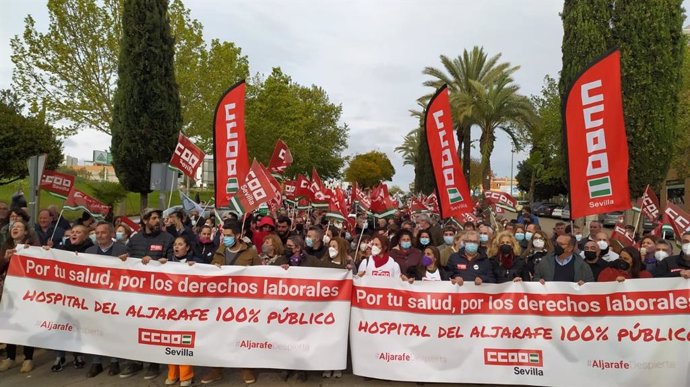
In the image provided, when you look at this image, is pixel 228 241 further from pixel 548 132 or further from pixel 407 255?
pixel 548 132

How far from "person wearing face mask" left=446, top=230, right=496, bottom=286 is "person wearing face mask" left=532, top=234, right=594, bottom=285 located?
0.55 meters

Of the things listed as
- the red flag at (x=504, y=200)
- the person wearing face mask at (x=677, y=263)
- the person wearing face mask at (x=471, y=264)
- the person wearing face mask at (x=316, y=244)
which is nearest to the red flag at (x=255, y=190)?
the person wearing face mask at (x=316, y=244)

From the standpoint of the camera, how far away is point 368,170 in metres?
71.0

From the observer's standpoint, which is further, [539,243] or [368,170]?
[368,170]

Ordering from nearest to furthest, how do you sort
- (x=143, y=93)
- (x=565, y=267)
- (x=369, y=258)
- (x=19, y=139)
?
(x=565, y=267) → (x=369, y=258) → (x=143, y=93) → (x=19, y=139)

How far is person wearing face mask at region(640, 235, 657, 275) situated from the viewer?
20.7 ft

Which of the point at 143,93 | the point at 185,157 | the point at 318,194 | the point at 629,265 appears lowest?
the point at 629,265

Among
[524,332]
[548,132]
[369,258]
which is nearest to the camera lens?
[524,332]

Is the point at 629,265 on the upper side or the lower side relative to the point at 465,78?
lower

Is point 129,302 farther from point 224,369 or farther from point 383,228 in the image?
point 383,228

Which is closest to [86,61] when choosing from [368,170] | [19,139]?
[19,139]

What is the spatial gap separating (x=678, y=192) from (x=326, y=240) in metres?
39.9

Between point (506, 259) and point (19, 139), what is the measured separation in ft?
75.5

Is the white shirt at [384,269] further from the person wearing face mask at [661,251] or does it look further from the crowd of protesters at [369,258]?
the person wearing face mask at [661,251]
